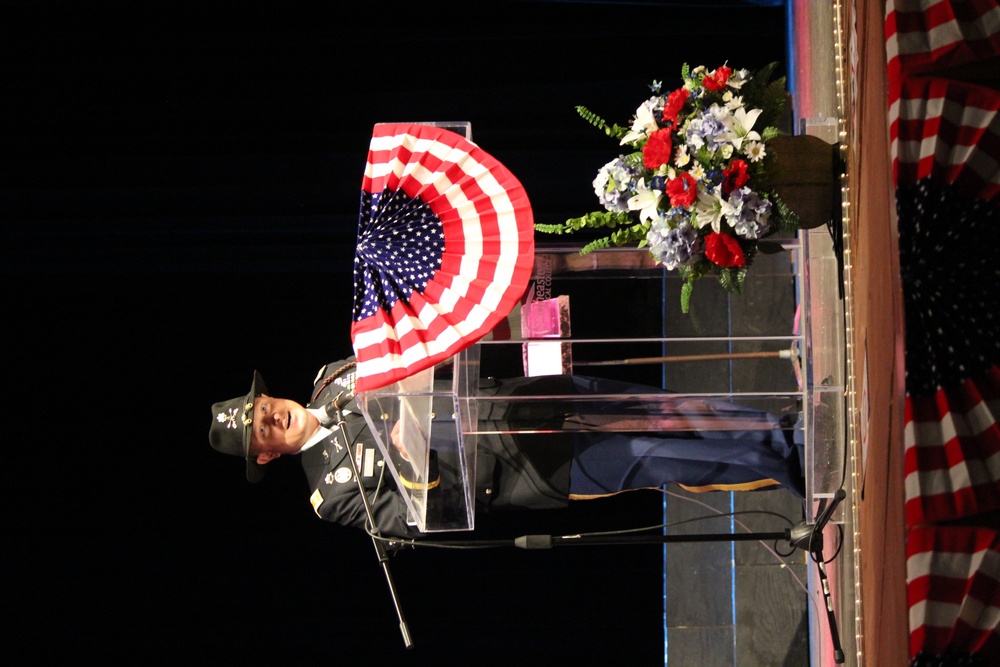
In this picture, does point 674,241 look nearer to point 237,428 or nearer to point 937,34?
point 937,34

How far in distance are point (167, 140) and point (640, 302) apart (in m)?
2.28

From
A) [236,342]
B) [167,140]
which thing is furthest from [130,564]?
[167,140]

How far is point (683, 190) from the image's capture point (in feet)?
6.80

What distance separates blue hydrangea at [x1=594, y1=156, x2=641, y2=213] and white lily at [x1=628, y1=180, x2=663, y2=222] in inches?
1.2

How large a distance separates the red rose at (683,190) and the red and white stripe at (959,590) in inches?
32.5

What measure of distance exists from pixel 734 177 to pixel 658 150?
6.9 inches

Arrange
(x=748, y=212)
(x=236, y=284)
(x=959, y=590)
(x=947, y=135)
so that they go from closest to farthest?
1. (x=959, y=590)
2. (x=947, y=135)
3. (x=748, y=212)
4. (x=236, y=284)

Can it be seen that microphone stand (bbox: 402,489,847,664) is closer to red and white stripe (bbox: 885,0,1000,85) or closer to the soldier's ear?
the soldier's ear

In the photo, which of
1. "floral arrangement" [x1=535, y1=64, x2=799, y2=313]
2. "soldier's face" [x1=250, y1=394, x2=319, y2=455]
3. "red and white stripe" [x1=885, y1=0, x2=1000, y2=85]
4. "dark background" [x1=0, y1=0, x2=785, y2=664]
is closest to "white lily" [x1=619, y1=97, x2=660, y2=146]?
"floral arrangement" [x1=535, y1=64, x2=799, y2=313]

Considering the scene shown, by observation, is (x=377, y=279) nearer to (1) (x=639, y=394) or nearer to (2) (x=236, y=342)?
(1) (x=639, y=394)

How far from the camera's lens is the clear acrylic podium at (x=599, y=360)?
2.32 m

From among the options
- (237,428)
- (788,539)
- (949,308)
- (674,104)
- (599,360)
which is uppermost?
(674,104)

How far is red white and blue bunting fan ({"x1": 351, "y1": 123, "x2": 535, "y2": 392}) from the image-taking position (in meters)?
2.08

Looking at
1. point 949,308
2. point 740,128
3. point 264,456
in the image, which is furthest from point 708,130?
point 264,456
